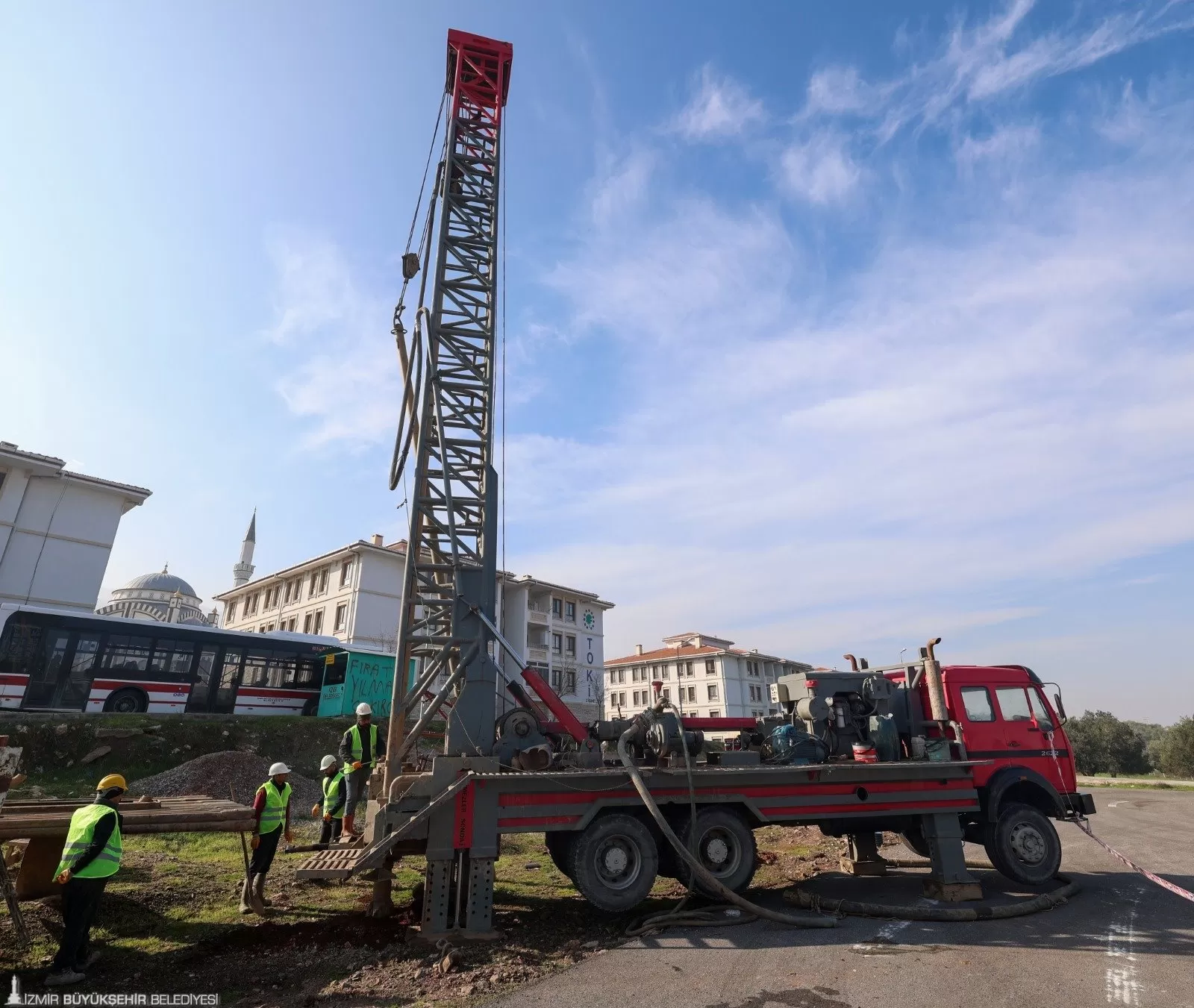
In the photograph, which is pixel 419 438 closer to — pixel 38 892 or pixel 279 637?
pixel 38 892

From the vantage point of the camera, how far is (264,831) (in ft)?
26.5

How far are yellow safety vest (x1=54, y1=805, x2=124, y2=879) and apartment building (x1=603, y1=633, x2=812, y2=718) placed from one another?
54.4 metres

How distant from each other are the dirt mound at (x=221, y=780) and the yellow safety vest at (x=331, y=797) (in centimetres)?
646

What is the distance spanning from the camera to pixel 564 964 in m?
6.44

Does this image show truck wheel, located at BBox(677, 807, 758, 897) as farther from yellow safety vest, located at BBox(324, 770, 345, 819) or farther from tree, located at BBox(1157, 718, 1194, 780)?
tree, located at BBox(1157, 718, 1194, 780)

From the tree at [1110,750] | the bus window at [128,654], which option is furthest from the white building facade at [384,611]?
the tree at [1110,750]

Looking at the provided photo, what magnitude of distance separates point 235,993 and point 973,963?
6.64 metres

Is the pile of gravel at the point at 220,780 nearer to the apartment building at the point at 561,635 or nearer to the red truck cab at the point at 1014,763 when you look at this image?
the red truck cab at the point at 1014,763

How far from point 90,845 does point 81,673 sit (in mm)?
16891

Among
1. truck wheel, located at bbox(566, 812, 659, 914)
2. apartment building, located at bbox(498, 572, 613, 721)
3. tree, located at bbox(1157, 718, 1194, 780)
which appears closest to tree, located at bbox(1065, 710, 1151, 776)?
tree, located at bbox(1157, 718, 1194, 780)

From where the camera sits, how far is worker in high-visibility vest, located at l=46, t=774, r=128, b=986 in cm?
594

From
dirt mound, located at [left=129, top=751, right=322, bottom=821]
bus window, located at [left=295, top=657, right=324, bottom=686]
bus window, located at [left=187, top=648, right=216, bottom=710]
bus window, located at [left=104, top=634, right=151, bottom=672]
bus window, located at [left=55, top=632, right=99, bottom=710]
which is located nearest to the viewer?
dirt mound, located at [left=129, top=751, right=322, bottom=821]

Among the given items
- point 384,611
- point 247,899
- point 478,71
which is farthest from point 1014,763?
point 384,611

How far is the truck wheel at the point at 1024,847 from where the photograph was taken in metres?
9.59
